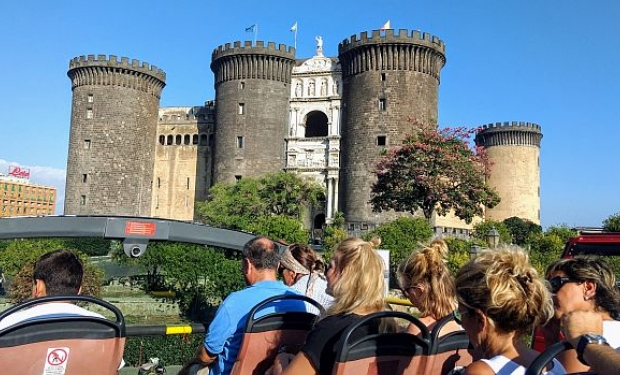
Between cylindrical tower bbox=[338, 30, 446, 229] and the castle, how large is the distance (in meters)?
0.06

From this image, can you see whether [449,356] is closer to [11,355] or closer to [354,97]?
[11,355]

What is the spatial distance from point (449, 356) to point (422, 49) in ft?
118

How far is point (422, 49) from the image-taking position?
3744cm

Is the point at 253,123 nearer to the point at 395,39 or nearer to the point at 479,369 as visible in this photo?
the point at 395,39

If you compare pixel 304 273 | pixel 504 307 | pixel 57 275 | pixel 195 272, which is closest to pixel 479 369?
pixel 504 307

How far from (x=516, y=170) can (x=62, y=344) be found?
48257 mm

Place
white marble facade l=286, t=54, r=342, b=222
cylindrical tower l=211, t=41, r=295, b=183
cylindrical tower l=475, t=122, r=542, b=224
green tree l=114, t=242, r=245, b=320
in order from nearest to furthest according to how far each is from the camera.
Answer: green tree l=114, t=242, r=245, b=320 → white marble facade l=286, t=54, r=342, b=222 → cylindrical tower l=211, t=41, r=295, b=183 → cylindrical tower l=475, t=122, r=542, b=224

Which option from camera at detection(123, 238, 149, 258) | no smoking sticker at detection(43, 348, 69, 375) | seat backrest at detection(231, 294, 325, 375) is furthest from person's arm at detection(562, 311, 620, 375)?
camera at detection(123, 238, 149, 258)

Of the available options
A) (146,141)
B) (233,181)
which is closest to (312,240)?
(233,181)

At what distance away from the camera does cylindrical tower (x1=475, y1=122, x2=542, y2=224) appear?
4762 cm

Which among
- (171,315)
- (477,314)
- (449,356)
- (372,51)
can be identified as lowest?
(171,315)

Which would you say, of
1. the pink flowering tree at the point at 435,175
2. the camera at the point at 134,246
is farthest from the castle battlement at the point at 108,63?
the camera at the point at 134,246

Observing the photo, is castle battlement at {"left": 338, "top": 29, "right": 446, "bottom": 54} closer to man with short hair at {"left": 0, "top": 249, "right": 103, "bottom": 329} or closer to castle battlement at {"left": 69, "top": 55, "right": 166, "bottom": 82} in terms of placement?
castle battlement at {"left": 69, "top": 55, "right": 166, "bottom": 82}

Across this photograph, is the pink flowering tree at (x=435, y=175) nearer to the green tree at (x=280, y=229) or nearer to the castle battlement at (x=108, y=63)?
the green tree at (x=280, y=229)
